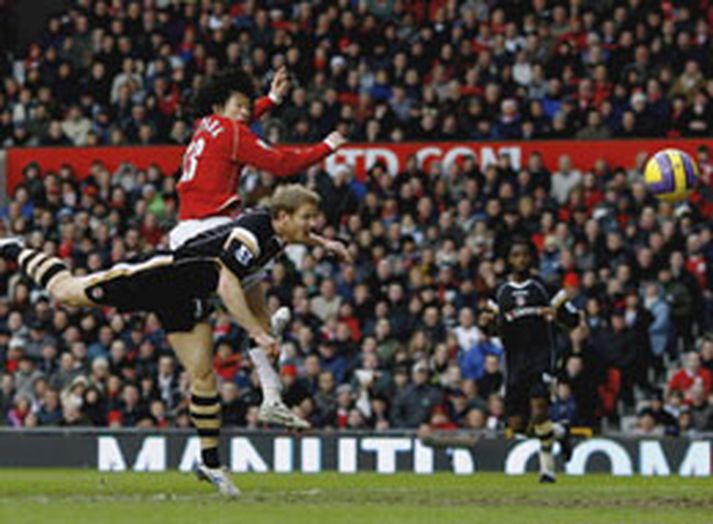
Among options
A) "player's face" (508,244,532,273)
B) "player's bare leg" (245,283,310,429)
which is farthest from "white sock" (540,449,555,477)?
"player's bare leg" (245,283,310,429)

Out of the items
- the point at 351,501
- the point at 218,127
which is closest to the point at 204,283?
the point at 218,127

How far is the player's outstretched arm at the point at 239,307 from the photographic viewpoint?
13047mm

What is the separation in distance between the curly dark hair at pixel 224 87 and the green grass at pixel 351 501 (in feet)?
9.53

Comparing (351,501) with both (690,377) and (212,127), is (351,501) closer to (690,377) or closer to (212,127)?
(212,127)

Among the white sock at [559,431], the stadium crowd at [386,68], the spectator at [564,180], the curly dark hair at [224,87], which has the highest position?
the stadium crowd at [386,68]

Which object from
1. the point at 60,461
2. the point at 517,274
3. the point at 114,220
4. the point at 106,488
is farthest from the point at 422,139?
the point at 106,488

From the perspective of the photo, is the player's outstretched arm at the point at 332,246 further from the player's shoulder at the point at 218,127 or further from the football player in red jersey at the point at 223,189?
the player's shoulder at the point at 218,127

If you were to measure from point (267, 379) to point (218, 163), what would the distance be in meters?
1.64

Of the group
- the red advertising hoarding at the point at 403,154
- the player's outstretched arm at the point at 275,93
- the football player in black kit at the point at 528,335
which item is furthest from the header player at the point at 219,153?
the red advertising hoarding at the point at 403,154

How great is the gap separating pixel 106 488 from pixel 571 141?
504 inches

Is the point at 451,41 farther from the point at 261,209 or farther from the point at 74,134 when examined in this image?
the point at 261,209

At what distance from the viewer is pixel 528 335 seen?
17594 millimetres

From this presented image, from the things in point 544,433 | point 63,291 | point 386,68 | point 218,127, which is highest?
point 386,68

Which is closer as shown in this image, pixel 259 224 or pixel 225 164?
pixel 259 224
